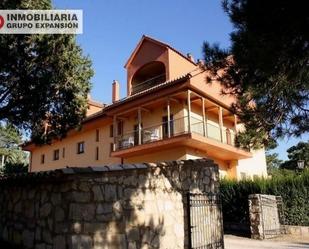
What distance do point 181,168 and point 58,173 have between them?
3.21 meters

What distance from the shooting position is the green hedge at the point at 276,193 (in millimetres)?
16734

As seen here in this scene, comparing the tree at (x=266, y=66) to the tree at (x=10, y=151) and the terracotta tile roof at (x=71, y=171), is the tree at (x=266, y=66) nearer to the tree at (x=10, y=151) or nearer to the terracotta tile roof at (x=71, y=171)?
the terracotta tile roof at (x=71, y=171)

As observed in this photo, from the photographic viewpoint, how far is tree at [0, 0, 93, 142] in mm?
13228

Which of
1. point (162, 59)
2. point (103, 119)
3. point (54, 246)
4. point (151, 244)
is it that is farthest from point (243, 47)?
point (103, 119)

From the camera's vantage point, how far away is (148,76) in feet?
88.3

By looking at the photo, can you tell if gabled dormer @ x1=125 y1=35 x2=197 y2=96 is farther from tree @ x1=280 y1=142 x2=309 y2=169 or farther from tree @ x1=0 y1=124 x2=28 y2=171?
tree @ x1=280 y1=142 x2=309 y2=169

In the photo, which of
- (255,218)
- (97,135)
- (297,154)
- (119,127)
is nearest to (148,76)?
(119,127)

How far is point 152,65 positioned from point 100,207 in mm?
19762

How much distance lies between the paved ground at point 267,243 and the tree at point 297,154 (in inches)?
1400

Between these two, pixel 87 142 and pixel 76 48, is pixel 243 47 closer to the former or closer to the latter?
pixel 76 48

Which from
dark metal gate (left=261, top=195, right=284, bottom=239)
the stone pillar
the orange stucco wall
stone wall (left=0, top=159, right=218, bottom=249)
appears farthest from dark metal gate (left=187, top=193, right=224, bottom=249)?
the orange stucco wall

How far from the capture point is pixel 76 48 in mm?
14906

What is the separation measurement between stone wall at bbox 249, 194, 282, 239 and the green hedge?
5.25 ft

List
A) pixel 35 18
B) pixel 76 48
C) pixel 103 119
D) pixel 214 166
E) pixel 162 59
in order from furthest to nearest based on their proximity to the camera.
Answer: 1. pixel 103 119
2. pixel 162 59
3. pixel 76 48
4. pixel 35 18
5. pixel 214 166
